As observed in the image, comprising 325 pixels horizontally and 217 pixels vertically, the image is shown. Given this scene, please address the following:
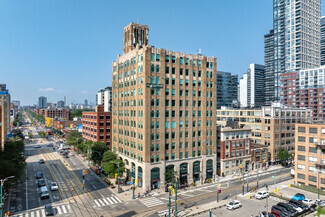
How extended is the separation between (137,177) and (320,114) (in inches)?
5903

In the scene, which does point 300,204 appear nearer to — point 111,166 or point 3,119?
point 111,166

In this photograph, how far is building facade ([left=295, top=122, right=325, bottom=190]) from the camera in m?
62.3

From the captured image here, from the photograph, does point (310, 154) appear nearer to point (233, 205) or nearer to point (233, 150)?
point (233, 150)

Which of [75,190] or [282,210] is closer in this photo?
[282,210]

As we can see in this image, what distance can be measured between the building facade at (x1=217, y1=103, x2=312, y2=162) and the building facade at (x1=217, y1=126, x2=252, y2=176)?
16.1 meters

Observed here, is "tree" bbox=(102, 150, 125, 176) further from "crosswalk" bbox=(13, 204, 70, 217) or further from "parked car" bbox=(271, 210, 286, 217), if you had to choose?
"parked car" bbox=(271, 210, 286, 217)

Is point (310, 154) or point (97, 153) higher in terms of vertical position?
point (310, 154)

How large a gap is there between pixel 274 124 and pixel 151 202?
64.1 metres

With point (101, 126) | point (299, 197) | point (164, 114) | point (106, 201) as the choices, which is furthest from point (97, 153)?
point (299, 197)

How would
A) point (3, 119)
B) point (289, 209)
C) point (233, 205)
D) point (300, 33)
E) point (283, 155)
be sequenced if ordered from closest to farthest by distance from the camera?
point (289, 209) → point (233, 205) → point (283, 155) → point (3, 119) → point (300, 33)

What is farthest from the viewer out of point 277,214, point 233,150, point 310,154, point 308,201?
point 233,150

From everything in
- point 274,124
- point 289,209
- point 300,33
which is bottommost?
point 289,209

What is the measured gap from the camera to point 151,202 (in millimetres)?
53844

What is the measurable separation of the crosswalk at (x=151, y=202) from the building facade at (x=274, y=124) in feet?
186
